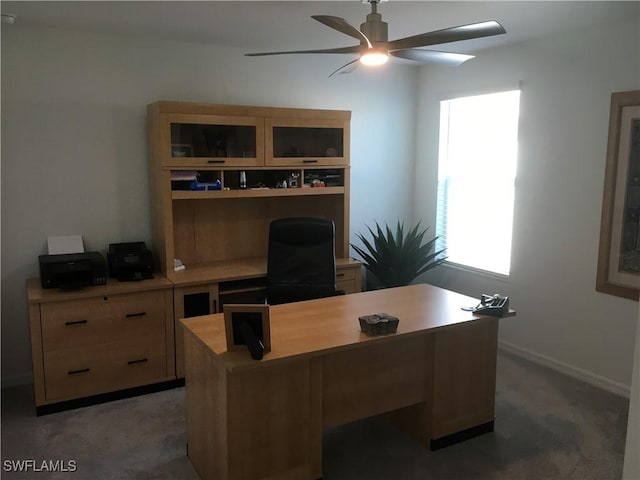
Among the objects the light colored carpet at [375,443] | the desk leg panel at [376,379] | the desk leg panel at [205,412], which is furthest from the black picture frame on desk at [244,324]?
the light colored carpet at [375,443]

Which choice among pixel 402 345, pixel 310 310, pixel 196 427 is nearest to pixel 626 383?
pixel 402 345

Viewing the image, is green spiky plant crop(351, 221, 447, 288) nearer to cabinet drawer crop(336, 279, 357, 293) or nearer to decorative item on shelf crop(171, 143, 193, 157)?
cabinet drawer crop(336, 279, 357, 293)

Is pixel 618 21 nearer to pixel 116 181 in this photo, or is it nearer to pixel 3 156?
pixel 116 181

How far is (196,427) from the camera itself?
2717 mm

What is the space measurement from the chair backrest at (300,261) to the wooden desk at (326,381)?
540mm

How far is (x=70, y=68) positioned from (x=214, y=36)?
1.01 m

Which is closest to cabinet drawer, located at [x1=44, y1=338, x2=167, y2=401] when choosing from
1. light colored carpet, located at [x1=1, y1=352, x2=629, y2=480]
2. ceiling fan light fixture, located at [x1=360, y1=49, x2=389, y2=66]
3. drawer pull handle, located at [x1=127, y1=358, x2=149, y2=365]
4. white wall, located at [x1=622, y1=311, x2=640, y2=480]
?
drawer pull handle, located at [x1=127, y1=358, x2=149, y2=365]

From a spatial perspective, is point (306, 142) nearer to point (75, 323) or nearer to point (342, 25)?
point (342, 25)

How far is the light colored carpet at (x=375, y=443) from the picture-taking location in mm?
2760

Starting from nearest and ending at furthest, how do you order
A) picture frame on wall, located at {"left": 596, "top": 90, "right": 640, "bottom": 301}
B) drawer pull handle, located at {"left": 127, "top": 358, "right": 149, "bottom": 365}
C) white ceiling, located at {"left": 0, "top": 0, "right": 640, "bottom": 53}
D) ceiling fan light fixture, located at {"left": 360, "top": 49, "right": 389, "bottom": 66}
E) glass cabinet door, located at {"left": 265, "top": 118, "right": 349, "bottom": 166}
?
ceiling fan light fixture, located at {"left": 360, "top": 49, "right": 389, "bottom": 66} → white ceiling, located at {"left": 0, "top": 0, "right": 640, "bottom": 53} → picture frame on wall, located at {"left": 596, "top": 90, "right": 640, "bottom": 301} → drawer pull handle, located at {"left": 127, "top": 358, "right": 149, "bottom": 365} → glass cabinet door, located at {"left": 265, "top": 118, "right": 349, "bottom": 166}

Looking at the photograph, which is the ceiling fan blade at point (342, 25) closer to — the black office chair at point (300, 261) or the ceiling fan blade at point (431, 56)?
the ceiling fan blade at point (431, 56)

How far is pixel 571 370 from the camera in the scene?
3941 millimetres

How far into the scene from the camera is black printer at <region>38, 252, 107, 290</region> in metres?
3.40

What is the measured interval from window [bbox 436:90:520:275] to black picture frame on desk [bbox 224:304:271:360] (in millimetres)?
2777
